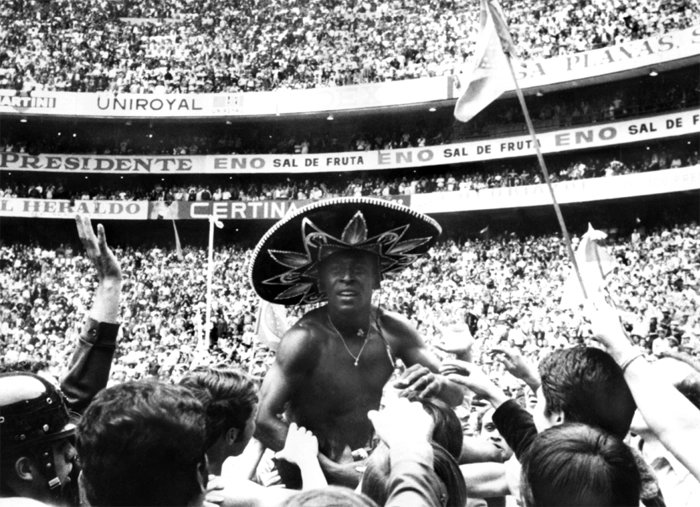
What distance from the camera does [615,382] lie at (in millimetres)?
2082

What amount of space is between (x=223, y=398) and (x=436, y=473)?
0.83 m

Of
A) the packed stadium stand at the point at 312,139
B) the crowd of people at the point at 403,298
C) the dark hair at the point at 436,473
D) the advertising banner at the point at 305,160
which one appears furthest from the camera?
the advertising banner at the point at 305,160

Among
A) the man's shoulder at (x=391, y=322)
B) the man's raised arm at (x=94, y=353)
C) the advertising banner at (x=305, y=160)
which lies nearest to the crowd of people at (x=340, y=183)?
the advertising banner at (x=305, y=160)

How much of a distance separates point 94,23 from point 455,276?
53.9ft

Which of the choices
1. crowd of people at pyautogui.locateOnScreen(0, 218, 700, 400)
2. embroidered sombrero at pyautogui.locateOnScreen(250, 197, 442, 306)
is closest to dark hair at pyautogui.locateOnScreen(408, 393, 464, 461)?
embroidered sombrero at pyautogui.locateOnScreen(250, 197, 442, 306)

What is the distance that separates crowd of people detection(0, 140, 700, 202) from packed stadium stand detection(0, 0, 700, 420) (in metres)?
0.08

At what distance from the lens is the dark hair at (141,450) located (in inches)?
61.1

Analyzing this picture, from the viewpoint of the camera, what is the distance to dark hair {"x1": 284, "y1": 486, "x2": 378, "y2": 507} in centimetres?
122

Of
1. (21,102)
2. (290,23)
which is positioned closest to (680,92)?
(290,23)

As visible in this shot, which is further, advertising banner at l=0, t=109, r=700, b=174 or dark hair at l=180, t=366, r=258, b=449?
advertising banner at l=0, t=109, r=700, b=174

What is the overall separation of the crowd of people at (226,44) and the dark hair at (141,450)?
77.1 ft

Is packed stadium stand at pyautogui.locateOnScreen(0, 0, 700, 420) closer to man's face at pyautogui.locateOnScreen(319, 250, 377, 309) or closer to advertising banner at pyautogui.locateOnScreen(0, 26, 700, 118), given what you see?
advertising banner at pyautogui.locateOnScreen(0, 26, 700, 118)

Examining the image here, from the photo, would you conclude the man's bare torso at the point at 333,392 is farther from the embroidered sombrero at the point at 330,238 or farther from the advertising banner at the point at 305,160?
the advertising banner at the point at 305,160

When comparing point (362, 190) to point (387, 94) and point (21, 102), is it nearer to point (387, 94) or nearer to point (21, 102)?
point (387, 94)
